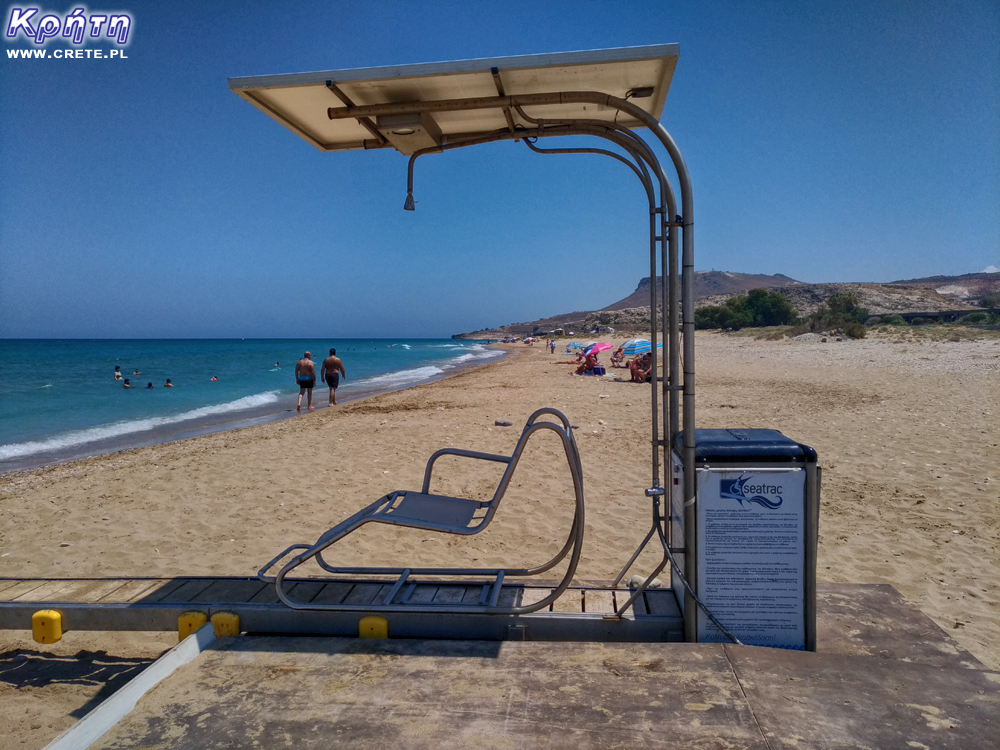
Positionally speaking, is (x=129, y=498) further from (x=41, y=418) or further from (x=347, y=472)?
(x=41, y=418)

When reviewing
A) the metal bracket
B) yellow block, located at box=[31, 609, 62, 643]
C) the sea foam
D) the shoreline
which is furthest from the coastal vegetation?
yellow block, located at box=[31, 609, 62, 643]

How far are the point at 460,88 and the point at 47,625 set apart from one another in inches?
123

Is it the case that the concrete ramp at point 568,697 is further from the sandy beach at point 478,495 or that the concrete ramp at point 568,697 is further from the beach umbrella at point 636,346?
the beach umbrella at point 636,346

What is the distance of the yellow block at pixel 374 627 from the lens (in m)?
2.66

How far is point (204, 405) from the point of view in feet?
61.8

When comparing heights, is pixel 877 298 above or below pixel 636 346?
above

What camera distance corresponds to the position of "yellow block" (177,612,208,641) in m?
2.76

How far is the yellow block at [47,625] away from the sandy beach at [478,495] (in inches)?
10.6

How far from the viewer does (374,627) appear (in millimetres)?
2660

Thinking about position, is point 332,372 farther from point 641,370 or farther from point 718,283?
point 718,283

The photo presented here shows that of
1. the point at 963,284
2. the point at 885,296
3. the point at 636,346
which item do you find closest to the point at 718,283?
the point at 963,284

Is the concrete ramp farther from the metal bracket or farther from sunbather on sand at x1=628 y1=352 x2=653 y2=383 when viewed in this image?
sunbather on sand at x1=628 y1=352 x2=653 y2=383

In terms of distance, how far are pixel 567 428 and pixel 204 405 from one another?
18.6 meters

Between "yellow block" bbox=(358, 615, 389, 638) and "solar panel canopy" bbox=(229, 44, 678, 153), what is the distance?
2225 millimetres
